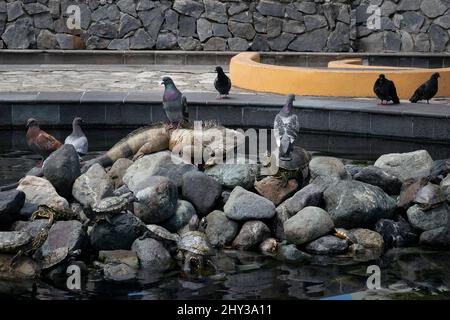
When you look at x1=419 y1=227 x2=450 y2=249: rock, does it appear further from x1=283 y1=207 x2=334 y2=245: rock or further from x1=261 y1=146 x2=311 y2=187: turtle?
x1=261 y1=146 x2=311 y2=187: turtle

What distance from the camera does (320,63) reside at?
61.9ft

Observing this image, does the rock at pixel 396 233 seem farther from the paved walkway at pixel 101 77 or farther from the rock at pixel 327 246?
the paved walkway at pixel 101 77

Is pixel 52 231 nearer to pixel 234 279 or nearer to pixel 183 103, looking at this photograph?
pixel 234 279

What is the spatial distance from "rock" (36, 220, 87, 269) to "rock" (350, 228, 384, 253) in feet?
8.01

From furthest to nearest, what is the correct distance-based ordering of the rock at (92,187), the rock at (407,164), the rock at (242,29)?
1. the rock at (242,29)
2. the rock at (407,164)
3. the rock at (92,187)

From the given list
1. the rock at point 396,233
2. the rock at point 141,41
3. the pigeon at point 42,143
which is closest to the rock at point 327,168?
the rock at point 396,233

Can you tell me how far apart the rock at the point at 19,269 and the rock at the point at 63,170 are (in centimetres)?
141

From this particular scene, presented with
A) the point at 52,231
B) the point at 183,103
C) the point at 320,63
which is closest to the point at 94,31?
the point at 320,63

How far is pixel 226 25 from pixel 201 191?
9732mm

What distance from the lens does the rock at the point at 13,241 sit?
8859 millimetres

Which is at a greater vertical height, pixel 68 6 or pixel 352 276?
pixel 68 6

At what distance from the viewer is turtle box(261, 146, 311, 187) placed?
10.3m

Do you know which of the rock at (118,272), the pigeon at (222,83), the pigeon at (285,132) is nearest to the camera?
the rock at (118,272)
